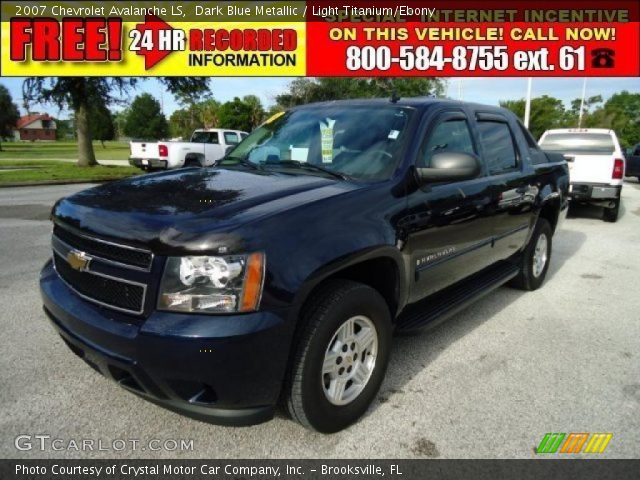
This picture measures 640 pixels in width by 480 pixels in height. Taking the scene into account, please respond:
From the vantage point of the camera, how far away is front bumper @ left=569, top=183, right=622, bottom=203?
920 centimetres

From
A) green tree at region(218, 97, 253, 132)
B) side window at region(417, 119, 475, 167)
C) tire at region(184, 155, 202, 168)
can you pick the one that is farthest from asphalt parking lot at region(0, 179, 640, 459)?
green tree at region(218, 97, 253, 132)

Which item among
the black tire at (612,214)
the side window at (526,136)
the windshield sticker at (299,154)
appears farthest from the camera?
the black tire at (612,214)

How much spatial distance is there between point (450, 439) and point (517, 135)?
Answer: 313cm

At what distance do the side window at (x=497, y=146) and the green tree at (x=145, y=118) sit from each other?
8794 centimetres

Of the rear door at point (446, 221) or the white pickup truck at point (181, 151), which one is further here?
the white pickup truck at point (181, 151)

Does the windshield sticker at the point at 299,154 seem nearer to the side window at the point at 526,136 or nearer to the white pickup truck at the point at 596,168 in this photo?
the side window at the point at 526,136

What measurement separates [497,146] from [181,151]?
1514 centimetres

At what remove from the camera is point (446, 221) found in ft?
10.4

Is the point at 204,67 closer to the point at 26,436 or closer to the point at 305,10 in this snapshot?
the point at 305,10

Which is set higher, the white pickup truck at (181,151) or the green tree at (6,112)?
the green tree at (6,112)

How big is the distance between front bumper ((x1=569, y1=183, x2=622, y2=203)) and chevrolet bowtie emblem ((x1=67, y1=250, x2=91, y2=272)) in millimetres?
9558

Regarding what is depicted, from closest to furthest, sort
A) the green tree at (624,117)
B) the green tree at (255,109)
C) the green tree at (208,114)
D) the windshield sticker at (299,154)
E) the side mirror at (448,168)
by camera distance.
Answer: the side mirror at (448,168)
the windshield sticker at (299,154)
the green tree at (624,117)
the green tree at (255,109)
the green tree at (208,114)

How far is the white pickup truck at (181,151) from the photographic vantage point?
57.2 ft

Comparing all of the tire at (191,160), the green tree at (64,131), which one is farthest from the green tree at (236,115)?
the green tree at (64,131)
